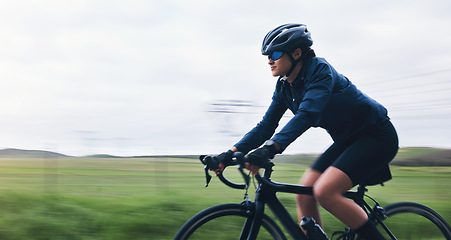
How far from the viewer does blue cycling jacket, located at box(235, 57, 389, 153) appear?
8.83 feet

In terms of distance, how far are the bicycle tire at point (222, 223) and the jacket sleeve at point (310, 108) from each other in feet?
1.53

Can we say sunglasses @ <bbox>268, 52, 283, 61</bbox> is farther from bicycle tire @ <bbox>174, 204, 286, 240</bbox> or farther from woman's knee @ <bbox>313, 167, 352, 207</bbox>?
bicycle tire @ <bbox>174, 204, 286, 240</bbox>

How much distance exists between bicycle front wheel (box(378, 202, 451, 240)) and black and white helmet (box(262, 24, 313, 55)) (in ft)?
4.68

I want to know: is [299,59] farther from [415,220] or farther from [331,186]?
[415,220]

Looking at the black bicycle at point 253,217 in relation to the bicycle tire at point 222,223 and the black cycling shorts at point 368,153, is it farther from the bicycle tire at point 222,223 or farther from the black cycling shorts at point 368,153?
the black cycling shorts at point 368,153

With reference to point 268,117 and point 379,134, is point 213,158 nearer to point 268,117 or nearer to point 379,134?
point 268,117

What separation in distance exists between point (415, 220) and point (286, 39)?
5.96 feet

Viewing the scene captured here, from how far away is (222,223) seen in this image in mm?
2822

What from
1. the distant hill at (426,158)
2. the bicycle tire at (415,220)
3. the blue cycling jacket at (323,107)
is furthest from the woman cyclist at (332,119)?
the distant hill at (426,158)

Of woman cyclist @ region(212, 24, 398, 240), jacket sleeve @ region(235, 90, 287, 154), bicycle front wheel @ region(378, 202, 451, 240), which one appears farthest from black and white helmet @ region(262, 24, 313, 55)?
bicycle front wheel @ region(378, 202, 451, 240)

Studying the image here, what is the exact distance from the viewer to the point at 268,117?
326 cm

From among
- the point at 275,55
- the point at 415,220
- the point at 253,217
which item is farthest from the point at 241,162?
the point at 415,220

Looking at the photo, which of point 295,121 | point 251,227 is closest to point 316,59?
point 295,121

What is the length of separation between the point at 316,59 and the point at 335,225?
270 cm
